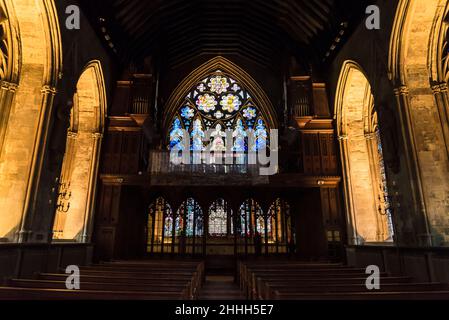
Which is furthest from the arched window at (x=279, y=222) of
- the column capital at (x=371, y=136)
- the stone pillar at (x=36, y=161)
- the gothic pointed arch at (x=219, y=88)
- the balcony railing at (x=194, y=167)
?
the stone pillar at (x=36, y=161)

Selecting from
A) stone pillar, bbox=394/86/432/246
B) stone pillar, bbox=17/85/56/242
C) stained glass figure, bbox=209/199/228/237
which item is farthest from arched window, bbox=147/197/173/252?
stone pillar, bbox=394/86/432/246

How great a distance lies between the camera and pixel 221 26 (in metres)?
14.3

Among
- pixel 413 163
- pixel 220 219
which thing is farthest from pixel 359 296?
pixel 220 219

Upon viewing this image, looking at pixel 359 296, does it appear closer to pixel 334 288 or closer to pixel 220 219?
pixel 334 288

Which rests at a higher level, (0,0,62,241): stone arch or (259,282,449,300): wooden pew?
(0,0,62,241): stone arch

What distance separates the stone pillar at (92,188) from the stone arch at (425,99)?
9.53 m

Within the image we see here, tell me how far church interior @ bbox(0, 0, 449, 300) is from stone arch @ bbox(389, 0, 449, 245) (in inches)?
1.4

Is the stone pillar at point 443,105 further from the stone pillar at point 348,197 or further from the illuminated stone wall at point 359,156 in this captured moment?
the stone pillar at point 348,197

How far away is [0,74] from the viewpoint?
727cm

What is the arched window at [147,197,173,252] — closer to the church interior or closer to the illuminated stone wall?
the church interior

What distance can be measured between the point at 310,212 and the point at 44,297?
9.89 meters

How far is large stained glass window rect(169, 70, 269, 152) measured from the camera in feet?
52.2
